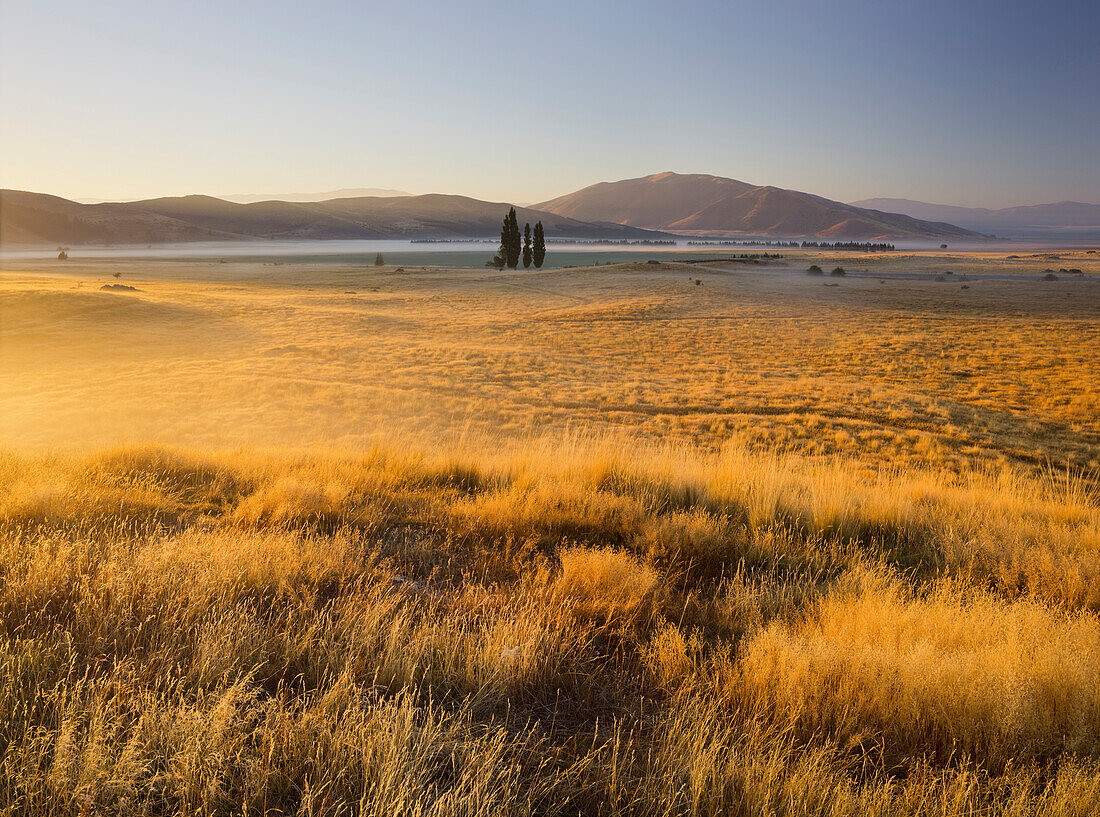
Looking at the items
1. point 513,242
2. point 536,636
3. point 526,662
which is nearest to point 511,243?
point 513,242

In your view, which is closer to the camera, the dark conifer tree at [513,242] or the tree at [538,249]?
the dark conifer tree at [513,242]

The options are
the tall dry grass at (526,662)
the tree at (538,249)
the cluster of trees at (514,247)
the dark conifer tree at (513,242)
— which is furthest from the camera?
the tree at (538,249)

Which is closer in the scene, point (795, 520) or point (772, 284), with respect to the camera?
point (795, 520)

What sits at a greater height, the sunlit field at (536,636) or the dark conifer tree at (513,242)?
the dark conifer tree at (513,242)

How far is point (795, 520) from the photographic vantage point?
647 centimetres

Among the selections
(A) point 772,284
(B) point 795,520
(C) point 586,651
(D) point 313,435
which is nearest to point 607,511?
(B) point 795,520

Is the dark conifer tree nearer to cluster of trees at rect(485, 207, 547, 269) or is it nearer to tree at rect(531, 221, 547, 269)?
cluster of trees at rect(485, 207, 547, 269)

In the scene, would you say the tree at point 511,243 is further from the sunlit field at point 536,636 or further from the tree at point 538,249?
the sunlit field at point 536,636

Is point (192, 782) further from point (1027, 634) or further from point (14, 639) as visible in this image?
point (1027, 634)

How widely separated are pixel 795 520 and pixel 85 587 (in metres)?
6.16

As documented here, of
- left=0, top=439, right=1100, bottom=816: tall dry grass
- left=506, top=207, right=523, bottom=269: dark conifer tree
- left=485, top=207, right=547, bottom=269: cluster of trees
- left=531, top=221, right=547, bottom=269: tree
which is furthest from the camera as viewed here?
left=531, top=221, right=547, bottom=269: tree

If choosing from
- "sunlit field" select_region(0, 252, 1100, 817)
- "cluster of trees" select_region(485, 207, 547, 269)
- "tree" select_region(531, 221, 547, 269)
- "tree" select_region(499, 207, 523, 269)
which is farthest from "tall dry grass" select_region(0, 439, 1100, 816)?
"tree" select_region(531, 221, 547, 269)

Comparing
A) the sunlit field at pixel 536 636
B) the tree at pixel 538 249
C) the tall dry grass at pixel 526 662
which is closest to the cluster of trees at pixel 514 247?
the tree at pixel 538 249

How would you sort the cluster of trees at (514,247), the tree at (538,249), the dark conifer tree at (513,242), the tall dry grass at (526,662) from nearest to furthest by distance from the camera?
the tall dry grass at (526,662)
the cluster of trees at (514,247)
the dark conifer tree at (513,242)
the tree at (538,249)
